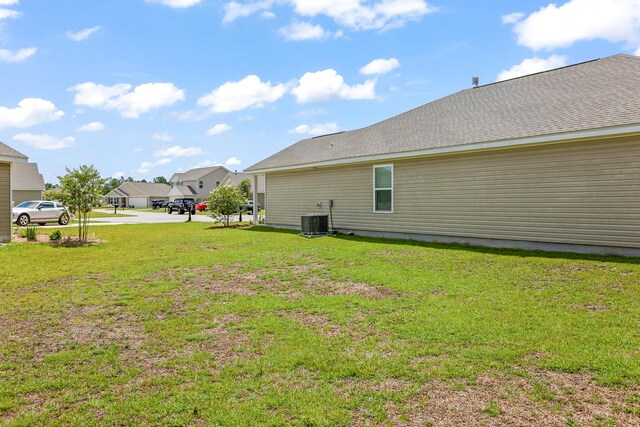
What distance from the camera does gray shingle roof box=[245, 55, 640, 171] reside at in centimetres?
943

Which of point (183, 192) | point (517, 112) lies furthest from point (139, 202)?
point (517, 112)

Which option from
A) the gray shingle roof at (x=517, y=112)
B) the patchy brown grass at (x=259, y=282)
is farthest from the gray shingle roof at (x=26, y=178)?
the patchy brown grass at (x=259, y=282)

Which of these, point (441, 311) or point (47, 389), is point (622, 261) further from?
point (47, 389)

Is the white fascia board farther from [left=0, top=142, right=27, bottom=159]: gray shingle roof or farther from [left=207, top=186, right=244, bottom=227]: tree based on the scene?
[left=207, top=186, right=244, bottom=227]: tree

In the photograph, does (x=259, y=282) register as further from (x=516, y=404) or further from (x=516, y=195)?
(x=516, y=195)

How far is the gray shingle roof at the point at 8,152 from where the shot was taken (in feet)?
42.2

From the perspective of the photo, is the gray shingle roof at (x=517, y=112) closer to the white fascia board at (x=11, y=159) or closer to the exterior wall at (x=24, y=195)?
the white fascia board at (x=11, y=159)

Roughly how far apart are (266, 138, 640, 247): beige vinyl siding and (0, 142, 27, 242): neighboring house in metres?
11.4

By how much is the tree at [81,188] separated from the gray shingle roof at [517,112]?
7.53m

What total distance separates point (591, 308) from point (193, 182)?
229ft

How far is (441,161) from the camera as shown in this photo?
12.0 m

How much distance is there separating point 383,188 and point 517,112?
185 inches

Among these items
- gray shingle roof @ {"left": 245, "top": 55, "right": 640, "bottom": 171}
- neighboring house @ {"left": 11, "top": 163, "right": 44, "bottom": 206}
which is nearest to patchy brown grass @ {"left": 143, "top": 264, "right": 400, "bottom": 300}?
gray shingle roof @ {"left": 245, "top": 55, "right": 640, "bottom": 171}

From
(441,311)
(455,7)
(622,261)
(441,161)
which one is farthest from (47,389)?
(455,7)
